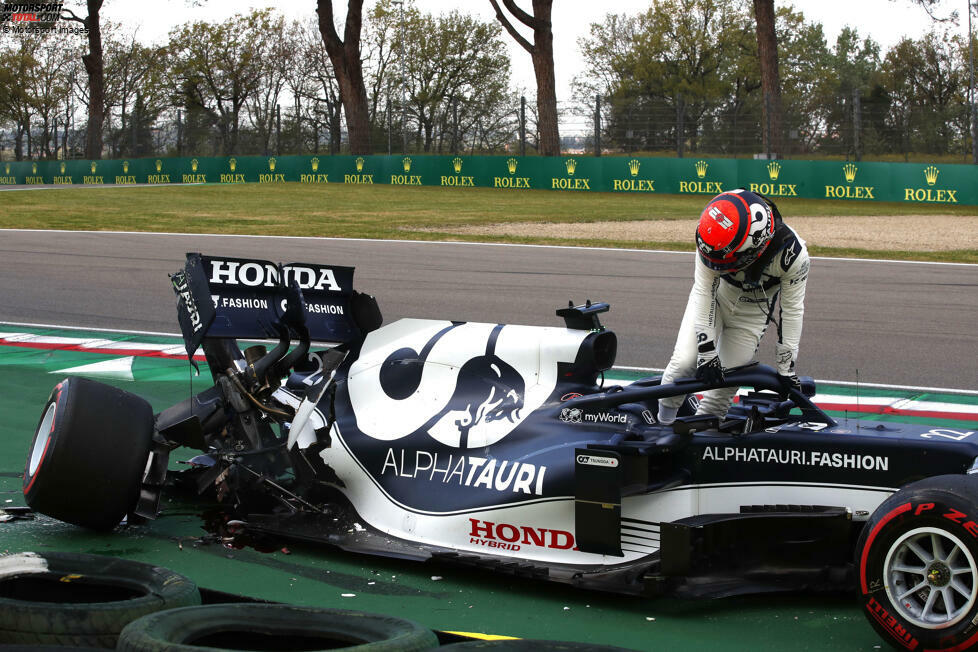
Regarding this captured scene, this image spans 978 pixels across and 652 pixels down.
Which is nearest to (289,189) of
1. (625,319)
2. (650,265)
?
(650,265)

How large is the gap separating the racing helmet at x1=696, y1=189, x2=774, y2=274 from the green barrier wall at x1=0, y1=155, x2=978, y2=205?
2478cm

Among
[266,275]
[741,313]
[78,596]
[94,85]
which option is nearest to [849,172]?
[741,313]

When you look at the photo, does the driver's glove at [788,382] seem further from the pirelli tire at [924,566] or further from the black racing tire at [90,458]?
the black racing tire at [90,458]

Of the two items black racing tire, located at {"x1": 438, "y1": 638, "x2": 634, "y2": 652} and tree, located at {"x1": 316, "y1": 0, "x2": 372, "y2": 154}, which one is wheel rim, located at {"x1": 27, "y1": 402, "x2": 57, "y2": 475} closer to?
black racing tire, located at {"x1": 438, "y1": 638, "x2": 634, "y2": 652}

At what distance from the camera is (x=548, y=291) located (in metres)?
14.3

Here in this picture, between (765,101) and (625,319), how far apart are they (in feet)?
74.9

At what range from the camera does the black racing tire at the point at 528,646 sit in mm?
3814

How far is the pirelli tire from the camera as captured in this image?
3855 millimetres

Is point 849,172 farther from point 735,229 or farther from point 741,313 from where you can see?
point 735,229

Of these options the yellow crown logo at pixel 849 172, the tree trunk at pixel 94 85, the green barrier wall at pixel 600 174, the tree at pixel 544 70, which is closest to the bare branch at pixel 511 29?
the tree at pixel 544 70

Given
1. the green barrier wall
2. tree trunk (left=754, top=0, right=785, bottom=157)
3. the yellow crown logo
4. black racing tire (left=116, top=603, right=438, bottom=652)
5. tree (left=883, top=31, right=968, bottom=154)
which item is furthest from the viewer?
tree (left=883, top=31, right=968, bottom=154)

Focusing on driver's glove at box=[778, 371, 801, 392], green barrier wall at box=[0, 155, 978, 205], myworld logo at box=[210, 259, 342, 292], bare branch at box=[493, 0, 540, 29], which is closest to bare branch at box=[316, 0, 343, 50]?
green barrier wall at box=[0, 155, 978, 205]

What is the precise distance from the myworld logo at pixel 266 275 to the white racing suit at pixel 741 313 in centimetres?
183

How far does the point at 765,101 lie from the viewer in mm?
33156
